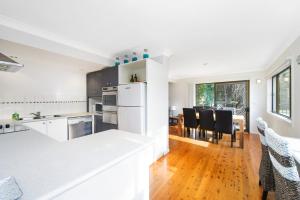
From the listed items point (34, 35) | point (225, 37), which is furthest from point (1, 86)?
point (225, 37)

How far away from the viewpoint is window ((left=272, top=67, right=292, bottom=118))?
9.46 ft

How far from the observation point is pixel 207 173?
89.5 inches

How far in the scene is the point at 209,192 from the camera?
71.6 inches

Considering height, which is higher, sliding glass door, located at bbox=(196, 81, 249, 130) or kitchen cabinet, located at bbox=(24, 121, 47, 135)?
sliding glass door, located at bbox=(196, 81, 249, 130)

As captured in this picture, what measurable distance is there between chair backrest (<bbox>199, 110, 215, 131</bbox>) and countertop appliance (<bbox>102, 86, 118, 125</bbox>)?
7.84 ft

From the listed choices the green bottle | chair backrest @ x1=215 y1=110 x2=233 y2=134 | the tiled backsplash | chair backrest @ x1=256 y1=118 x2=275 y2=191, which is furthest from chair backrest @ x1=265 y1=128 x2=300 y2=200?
the tiled backsplash

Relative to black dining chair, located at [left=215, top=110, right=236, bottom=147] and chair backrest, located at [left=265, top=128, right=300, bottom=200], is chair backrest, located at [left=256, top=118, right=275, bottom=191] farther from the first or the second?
black dining chair, located at [left=215, top=110, right=236, bottom=147]

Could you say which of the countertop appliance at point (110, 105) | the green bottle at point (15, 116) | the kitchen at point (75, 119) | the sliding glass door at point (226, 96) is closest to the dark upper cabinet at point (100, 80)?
the kitchen at point (75, 119)

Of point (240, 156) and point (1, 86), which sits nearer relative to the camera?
point (1, 86)

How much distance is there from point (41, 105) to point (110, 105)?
63.6 inches

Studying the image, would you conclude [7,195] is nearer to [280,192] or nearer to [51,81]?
[280,192]

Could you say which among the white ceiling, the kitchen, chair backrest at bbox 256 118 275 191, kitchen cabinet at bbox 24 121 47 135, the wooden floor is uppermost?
the white ceiling

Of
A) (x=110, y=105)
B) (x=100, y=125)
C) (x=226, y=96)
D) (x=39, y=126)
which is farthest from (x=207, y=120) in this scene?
(x=39, y=126)

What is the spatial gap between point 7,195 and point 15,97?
3.30 metres
